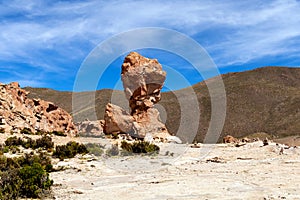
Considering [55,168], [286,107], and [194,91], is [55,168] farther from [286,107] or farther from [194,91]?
[194,91]

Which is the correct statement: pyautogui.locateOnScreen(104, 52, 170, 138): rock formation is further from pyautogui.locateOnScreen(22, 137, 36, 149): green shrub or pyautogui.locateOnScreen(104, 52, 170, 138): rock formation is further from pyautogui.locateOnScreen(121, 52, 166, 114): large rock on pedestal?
pyautogui.locateOnScreen(22, 137, 36, 149): green shrub

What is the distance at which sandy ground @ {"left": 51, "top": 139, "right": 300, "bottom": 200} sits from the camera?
30.6 ft

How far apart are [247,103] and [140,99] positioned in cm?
5676

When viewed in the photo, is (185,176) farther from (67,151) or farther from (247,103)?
(247,103)

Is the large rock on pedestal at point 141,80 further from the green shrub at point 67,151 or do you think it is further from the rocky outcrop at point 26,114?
the green shrub at point 67,151

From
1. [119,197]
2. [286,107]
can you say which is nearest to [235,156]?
[119,197]

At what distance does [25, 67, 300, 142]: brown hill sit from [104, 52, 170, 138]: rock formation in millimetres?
24573

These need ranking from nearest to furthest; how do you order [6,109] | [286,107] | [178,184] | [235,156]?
[178,184]
[235,156]
[6,109]
[286,107]

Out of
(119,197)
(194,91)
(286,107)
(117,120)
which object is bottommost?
(119,197)

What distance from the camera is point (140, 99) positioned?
2858 centimetres

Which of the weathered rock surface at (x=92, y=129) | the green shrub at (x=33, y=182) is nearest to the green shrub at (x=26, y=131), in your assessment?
the weathered rock surface at (x=92, y=129)

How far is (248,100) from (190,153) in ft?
218

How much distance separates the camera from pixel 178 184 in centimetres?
1048

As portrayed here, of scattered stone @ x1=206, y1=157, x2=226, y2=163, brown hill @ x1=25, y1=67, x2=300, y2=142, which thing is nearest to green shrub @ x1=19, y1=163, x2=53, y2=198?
scattered stone @ x1=206, y1=157, x2=226, y2=163
